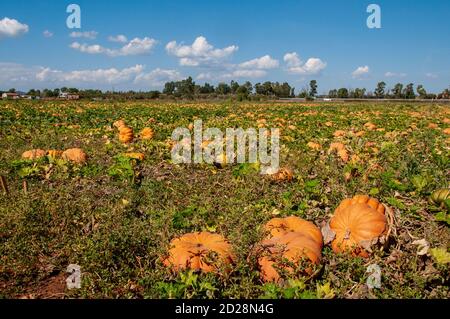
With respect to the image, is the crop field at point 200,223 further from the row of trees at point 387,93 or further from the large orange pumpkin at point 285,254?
the row of trees at point 387,93

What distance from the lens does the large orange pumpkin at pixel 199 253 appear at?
132 inches

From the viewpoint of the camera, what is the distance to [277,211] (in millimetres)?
4566

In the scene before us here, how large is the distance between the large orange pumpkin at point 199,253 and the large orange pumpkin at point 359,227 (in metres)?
1.07

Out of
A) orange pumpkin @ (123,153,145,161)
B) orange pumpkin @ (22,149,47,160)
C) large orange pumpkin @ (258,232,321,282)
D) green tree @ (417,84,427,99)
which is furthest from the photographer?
green tree @ (417,84,427,99)

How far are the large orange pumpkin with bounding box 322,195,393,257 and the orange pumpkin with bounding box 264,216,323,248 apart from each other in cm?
14

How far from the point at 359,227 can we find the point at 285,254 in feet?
2.69

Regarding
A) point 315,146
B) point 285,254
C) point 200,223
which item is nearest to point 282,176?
point 200,223

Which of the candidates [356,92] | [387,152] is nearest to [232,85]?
[356,92]

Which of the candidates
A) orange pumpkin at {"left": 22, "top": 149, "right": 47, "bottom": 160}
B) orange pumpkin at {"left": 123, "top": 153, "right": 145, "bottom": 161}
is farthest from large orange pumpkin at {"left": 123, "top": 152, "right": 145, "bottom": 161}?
orange pumpkin at {"left": 22, "top": 149, "right": 47, "bottom": 160}

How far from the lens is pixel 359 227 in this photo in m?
3.68

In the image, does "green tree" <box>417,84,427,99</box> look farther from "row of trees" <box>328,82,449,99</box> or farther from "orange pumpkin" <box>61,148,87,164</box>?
"orange pumpkin" <box>61,148,87,164</box>

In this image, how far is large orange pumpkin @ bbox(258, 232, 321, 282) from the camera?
3.26 m
